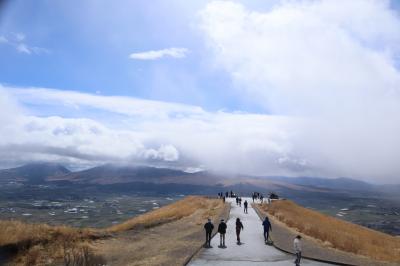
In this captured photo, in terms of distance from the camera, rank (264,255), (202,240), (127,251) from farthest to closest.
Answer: (202,240)
(127,251)
(264,255)

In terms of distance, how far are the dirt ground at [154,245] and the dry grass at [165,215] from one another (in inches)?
83.1

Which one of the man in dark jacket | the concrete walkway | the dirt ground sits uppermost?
the man in dark jacket

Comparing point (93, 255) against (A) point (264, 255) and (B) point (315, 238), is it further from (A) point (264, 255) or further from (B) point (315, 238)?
(B) point (315, 238)

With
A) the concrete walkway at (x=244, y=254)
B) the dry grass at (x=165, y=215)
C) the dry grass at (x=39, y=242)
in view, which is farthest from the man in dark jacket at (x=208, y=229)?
the dry grass at (x=165, y=215)

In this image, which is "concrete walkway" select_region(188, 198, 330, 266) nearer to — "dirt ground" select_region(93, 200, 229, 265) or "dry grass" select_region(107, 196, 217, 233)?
"dirt ground" select_region(93, 200, 229, 265)

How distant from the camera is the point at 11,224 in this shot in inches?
1207

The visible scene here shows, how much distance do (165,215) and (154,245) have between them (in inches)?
912

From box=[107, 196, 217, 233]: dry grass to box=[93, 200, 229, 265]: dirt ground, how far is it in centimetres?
211

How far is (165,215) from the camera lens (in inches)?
2148

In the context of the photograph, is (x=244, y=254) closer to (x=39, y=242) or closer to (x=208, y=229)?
(x=208, y=229)

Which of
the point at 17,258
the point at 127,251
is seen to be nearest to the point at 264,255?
the point at 127,251

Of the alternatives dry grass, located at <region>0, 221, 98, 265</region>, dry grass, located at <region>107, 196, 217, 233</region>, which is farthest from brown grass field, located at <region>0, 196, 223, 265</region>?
dry grass, located at <region>107, 196, 217, 233</region>

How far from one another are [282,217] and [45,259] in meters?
30.2

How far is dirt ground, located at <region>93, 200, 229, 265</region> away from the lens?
25.4m
